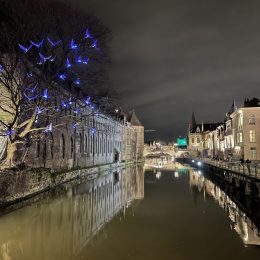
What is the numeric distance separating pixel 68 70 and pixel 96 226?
1195 centimetres

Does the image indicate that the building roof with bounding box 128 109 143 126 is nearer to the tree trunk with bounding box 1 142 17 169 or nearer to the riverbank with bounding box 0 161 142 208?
the riverbank with bounding box 0 161 142 208

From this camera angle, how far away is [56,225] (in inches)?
581

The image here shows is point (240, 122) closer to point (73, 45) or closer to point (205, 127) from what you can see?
point (73, 45)

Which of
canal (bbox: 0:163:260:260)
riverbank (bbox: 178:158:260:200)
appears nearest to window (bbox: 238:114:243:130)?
riverbank (bbox: 178:158:260:200)

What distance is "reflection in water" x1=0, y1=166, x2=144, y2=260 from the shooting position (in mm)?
11109

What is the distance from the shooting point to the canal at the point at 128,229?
1107cm

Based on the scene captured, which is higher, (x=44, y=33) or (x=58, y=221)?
(x=44, y=33)

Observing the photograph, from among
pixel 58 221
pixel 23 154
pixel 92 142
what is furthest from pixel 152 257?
pixel 92 142

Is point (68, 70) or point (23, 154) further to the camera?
point (23, 154)

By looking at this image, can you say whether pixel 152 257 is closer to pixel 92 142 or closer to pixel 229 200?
pixel 229 200

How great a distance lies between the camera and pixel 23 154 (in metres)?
26.6

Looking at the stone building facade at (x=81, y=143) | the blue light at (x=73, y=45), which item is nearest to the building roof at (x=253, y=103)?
the stone building facade at (x=81, y=143)

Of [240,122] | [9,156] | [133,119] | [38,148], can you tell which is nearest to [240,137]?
[240,122]

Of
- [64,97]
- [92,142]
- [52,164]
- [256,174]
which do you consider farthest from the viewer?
[92,142]
